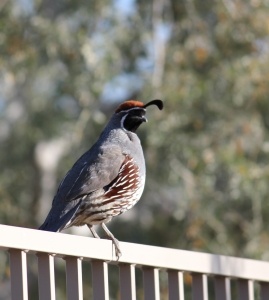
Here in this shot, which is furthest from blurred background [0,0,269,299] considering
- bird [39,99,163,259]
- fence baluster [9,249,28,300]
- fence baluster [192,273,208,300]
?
fence baluster [9,249,28,300]

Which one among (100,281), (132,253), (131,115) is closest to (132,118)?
(131,115)

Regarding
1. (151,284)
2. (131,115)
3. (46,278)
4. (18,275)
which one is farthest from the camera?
(131,115)

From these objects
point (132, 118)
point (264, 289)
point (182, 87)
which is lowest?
point (264, 289)

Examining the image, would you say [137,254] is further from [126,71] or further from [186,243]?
[126,71]

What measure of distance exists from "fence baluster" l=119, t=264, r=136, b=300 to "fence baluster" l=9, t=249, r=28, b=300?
544 millimetres

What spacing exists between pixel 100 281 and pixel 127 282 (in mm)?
143

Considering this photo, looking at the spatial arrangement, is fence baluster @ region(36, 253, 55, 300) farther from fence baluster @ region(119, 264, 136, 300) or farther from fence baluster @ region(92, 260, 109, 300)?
fence baluster @ region(119, 264, 136, 300)

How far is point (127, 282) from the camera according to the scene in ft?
8.87

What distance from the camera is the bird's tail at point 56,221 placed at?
348 centimetres

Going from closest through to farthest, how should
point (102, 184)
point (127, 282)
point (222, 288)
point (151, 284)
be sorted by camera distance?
point (127, 282), point (151, 284), point (222, 288), point (102, 184)

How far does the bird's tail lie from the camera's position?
348 centimetres

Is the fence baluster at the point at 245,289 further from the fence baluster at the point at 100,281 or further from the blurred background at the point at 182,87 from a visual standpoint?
the blurred background at the point at 182,87

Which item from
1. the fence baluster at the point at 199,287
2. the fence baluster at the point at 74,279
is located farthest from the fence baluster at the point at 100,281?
the fence baluster at the point at 199,287

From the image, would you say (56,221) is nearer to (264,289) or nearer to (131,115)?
(264,289)
